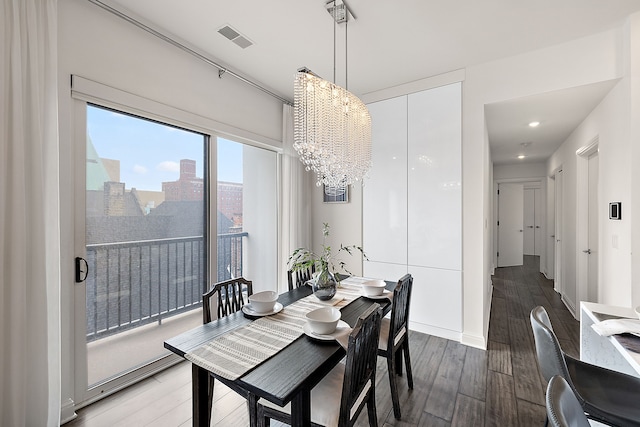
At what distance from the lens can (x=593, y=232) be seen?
338 centimetres

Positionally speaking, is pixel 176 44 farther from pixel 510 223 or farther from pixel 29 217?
pixel 510 223

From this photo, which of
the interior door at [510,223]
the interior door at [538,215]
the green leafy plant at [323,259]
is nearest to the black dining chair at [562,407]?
the green leafy plant at [323,259]

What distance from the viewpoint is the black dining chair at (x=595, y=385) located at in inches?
50.2

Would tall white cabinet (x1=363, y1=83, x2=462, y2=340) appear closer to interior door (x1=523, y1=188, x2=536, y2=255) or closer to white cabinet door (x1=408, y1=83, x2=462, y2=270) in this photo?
white cabinet door (x1=408, y1=83, x2=462, y2=270)

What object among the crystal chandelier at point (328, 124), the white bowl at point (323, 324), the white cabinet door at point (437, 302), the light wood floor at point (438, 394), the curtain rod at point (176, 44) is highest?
the curtain rod at point (176, 44)

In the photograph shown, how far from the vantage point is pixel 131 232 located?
232cm

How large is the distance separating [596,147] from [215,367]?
4301 mm

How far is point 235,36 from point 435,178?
250cm

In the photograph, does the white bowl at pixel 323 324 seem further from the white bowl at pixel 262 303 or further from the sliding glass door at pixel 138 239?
the sliding glass door at pixel 138 239

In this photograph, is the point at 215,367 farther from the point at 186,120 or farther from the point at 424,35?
the point at 424,35

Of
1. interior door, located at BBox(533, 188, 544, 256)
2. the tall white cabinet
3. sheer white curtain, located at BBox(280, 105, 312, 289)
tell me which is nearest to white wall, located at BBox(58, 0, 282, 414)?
sheer white curtain, located at BBox(280, 105, 312, 289)

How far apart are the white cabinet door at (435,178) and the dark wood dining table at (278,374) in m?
1.86

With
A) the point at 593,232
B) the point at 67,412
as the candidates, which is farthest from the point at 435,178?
the point at 67,412

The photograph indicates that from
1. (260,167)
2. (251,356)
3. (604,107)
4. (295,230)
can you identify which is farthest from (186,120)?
(604,107)
